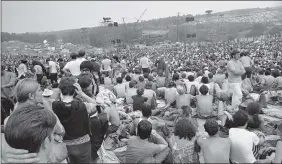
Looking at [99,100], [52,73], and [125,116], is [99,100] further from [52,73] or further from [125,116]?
[52,73]

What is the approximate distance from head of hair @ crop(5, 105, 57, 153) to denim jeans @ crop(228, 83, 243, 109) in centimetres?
553

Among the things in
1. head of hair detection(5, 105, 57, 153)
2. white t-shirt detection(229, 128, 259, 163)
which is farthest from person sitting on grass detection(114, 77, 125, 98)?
head of hair detection(5, 105, 57, 153)

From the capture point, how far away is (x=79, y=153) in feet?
11.2

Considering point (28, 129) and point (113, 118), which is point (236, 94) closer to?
point (113, 118)

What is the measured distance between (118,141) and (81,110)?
224cm

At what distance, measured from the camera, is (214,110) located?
6.79m

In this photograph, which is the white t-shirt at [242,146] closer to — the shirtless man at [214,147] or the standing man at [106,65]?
the shirtless man at [214,147]

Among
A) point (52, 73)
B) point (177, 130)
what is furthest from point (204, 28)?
point (177, 130)

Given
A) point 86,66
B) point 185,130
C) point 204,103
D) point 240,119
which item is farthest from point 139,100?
point 240,119

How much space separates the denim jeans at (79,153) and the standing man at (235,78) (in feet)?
13.2

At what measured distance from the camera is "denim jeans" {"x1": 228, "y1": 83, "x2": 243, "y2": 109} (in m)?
6.34

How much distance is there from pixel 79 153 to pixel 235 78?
4.33 meters

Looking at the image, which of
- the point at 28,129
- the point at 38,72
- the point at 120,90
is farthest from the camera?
the point at 38,72

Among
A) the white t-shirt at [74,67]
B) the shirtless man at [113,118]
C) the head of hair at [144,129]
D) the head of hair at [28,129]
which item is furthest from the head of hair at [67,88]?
the white t-shirt at [74,67]
